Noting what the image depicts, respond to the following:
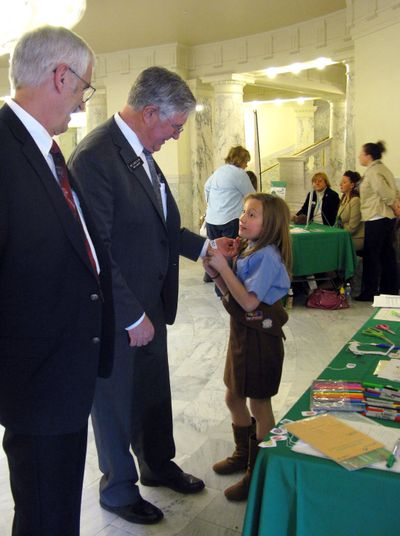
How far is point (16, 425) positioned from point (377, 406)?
3.23 ft

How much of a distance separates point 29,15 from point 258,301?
11.1 feet

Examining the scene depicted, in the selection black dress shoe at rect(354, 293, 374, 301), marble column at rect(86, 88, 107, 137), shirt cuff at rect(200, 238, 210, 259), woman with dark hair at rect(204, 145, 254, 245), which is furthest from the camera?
marble column at rect(86, 88, 107, 137)

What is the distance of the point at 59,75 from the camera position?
1480 millimetres

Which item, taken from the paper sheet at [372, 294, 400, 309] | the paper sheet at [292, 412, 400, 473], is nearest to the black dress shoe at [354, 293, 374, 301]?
the paper sheet at [372, 294, 400, 309]

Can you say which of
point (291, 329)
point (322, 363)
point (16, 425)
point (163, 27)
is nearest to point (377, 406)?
point (16, 425)

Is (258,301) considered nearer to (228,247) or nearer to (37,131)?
(228,247)

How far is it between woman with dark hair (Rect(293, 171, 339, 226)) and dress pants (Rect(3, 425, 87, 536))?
5766 mm

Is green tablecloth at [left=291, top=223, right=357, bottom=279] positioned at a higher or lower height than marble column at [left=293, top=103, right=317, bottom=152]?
lower

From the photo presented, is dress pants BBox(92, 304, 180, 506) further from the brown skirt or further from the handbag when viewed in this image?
the handbag

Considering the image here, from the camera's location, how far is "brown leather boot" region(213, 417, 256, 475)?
263 centimetres

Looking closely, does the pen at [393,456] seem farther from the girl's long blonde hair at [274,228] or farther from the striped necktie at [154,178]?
the striped necktie at [154,178]

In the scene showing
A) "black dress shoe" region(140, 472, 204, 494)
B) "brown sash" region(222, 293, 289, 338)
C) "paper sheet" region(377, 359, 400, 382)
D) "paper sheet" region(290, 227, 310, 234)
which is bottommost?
"black dress shoe" region(140, 472, 204, 494)

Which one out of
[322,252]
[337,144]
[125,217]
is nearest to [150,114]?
[125,217]

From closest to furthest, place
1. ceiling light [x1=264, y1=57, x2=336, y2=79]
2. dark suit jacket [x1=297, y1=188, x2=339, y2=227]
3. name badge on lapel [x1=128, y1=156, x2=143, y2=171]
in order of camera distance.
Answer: name badge on lapel [x1=128, y1=156, x2=143, y2=171] → dark suit jacket [x1=297, y1=188, x2=339, y2=227] → ceiling light [x1=264, y1=57, x2=336, y2=79]
